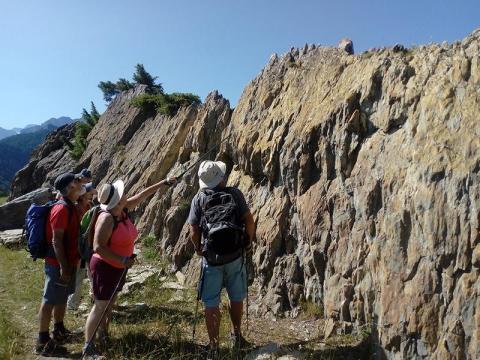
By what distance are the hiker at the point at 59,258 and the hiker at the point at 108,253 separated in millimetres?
847

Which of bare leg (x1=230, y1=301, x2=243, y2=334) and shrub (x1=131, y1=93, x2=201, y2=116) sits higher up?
shrub (x1=131, y1=93, x2=201, y2=116)

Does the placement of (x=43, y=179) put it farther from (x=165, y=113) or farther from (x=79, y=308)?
(x=79, y=308)

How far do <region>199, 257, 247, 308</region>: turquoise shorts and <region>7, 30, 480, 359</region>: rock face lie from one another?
1.60 m

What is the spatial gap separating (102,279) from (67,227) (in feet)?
4.11

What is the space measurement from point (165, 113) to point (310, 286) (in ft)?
43.6

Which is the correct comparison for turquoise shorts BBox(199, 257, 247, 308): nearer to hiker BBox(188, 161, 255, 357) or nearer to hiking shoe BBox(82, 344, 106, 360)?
hiker BBox(188, 161, 255, 357)

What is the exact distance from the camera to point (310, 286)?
24.4ft

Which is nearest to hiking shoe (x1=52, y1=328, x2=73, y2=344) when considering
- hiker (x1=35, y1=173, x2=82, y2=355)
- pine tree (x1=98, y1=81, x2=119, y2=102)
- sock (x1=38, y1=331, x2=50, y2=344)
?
hiker (x1=35, y1=173, x2=82, y2=355)

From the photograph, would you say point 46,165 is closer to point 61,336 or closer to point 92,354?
point 61,336

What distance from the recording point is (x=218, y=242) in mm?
5832

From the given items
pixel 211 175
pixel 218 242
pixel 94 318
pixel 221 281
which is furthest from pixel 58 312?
pixel 211 175

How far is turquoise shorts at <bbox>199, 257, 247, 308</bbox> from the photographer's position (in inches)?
238

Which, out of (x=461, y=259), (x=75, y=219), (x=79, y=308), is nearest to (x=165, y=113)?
(x=79, y=308)

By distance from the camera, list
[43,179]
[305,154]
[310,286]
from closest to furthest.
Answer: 1. [310,286]
2. [305,154]
3. [43,179]
